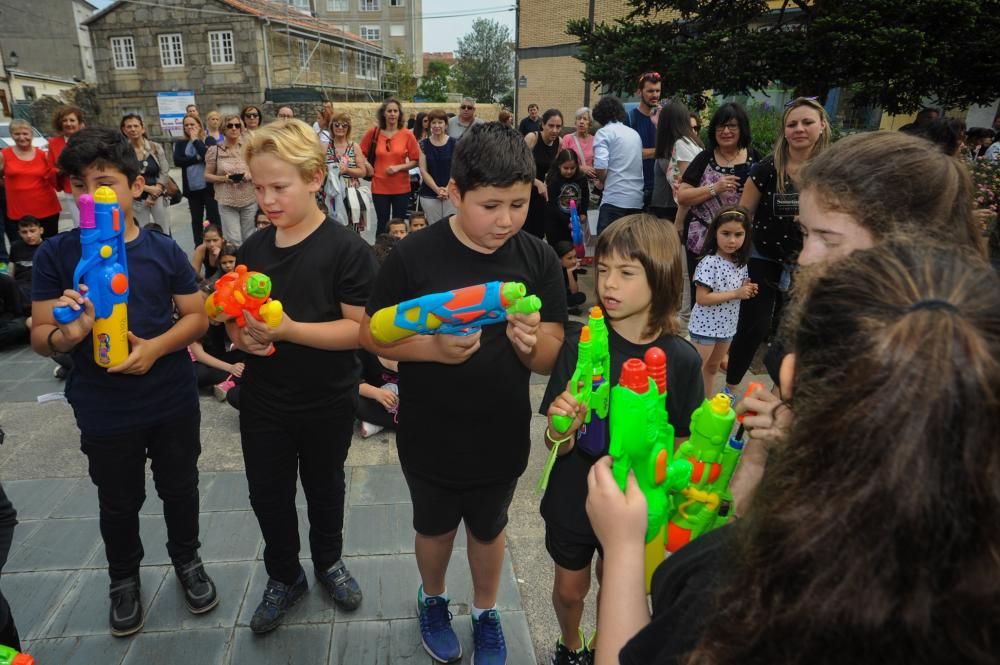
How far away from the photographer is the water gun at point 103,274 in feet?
6.61

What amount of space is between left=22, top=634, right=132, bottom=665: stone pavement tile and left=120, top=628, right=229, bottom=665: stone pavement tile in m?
0.05

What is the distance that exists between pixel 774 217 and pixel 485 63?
2067 inches

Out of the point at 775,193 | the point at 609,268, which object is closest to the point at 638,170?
the point at 775,193

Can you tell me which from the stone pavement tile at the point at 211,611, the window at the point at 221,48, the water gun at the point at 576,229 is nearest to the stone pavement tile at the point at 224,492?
the stone pavement tile at the point at 211,611

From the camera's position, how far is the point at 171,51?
2903 centimetres

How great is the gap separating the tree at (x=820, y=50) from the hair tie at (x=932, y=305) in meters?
7.24

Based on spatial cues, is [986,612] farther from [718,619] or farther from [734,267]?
[734,267]

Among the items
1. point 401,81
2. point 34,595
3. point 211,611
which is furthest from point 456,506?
point 401,81

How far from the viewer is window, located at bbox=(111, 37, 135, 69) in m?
29.5

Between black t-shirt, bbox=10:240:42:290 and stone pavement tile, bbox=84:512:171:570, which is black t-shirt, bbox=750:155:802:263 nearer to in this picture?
stone pavement tile, bbox=84:512:171:570

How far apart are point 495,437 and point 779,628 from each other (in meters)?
1.31

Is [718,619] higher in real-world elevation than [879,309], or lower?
lower

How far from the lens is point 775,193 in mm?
3590

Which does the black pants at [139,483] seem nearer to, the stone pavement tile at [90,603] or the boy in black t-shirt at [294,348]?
the stone pavement tile at [90,603]
